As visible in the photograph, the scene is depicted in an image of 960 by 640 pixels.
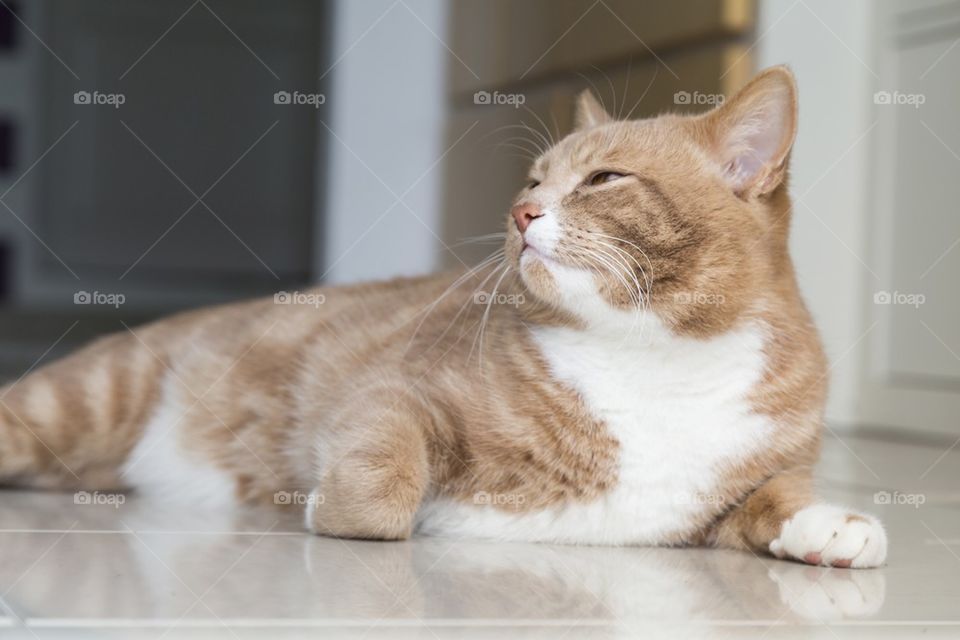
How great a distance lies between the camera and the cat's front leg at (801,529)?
1.69 meters

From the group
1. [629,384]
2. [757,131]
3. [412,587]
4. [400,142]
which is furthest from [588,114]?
[400,142]

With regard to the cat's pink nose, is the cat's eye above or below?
above

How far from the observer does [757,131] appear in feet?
6.04

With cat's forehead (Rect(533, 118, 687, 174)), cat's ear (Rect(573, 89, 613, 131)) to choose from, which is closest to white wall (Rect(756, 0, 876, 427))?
cat's ear (Rect(573, 89, 613, 131))

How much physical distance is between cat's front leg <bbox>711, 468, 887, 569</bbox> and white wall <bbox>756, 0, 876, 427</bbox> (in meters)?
1.96

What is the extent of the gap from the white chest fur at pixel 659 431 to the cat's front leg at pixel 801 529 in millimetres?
60

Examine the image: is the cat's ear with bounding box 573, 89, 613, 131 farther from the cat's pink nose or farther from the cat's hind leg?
the cat's hind leg

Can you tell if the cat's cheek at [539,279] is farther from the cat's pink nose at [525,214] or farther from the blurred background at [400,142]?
the blurred background at [400,142]

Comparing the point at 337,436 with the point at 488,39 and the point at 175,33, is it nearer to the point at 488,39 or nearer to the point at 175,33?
the point at 488,39

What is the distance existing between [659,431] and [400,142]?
4.28 m

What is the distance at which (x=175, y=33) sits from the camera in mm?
6457

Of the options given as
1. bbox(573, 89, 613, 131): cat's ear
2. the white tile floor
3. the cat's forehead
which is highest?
A: bbox(573, 89, 613, 131): cat's ear

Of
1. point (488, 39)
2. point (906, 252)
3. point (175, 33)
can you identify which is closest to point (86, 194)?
point (175, 33)

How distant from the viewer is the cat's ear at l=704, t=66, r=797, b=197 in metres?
1.80
